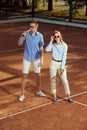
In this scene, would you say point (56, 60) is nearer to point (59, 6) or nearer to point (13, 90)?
point (13, 90)

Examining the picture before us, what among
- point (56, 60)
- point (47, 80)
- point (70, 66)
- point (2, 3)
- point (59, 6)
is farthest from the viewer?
point (59, 6)

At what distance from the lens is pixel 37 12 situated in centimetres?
2752

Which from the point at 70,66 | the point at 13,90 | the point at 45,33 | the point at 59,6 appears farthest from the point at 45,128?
the point at 59,6

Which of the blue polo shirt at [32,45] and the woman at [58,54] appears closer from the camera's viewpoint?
the woman at [58,54]

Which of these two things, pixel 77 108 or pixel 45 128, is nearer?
pixel 45 128

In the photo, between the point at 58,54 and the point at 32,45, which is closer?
the point at 58,54

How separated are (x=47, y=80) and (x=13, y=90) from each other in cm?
139

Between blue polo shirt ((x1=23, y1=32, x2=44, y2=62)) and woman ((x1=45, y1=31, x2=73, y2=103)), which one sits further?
blue polo shirt ((x1=23, y1=32, x2=44, y2=62))

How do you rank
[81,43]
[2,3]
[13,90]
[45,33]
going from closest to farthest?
[13,90] < [81,43] < [45,33] < [2,3]

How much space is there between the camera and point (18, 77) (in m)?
11.7

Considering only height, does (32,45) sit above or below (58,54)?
above

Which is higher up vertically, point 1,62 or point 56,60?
point 56,60

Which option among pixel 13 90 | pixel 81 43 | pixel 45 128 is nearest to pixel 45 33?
pixel 81 43

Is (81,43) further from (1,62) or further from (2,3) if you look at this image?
(2,3)
